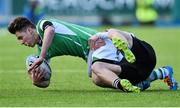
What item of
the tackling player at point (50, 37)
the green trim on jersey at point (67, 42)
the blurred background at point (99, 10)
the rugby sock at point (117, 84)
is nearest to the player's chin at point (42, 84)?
the tackling player at point (50, 37)

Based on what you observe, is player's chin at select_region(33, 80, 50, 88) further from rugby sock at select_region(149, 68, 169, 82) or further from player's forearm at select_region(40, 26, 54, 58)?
rugby sock at select_region(149, 68, 169, 82)

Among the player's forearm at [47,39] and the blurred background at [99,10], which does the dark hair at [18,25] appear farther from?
the blurred background at [99,10]

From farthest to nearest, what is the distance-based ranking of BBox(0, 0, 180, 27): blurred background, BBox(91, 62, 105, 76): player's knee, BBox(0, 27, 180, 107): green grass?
1. BBox(0, 0, 180, 27): blurred background
2. BBox(91, 62, 105, 76): player's knee
3. BBox(0, 27, 180, 107): green grass

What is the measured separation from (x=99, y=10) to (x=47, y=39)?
30.3 m

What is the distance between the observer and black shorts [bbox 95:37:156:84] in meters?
10.7

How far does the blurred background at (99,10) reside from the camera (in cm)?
4047

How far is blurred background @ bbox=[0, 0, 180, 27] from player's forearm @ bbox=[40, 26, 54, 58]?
29533mm

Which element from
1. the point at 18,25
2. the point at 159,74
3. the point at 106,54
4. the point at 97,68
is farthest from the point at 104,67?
the point at 18,25

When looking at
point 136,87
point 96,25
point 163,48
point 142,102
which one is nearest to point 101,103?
point 142,102

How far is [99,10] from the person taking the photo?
40.8 m

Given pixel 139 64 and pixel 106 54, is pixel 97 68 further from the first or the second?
pixel 139 64

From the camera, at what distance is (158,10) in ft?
136

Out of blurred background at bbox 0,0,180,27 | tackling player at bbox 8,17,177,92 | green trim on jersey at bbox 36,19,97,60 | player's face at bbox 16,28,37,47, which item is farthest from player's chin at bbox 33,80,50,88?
blurred background at bbox 0,0,180,27

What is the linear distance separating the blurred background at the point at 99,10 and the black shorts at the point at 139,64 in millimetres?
29499
